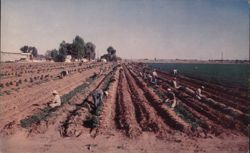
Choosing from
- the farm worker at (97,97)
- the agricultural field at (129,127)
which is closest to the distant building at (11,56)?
the agricultural field at (129,127)

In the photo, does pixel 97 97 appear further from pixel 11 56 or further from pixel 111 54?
pixel 111 54

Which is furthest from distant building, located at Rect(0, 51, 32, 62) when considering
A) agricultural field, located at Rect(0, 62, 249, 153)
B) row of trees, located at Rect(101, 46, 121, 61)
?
agricultural field, located at Rect(0, 62, 249, 153)

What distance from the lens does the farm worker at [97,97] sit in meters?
12.5

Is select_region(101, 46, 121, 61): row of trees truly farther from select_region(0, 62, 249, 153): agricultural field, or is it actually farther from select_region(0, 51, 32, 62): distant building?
select_region(0, 62, 249, 153): agricultural field

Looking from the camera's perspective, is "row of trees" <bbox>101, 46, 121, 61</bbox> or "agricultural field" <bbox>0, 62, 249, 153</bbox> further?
"row of trees" <bbox>101, 46, 121, 61</bbox>

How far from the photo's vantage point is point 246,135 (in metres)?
8.21

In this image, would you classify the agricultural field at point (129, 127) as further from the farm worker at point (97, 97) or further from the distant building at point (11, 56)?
the distant building at point (11, 56)

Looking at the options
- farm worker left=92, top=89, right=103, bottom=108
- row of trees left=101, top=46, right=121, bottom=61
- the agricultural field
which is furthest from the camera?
row of trees left=101, top=46, right=121, bottom=61

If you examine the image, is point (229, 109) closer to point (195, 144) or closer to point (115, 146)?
point (195, 144)

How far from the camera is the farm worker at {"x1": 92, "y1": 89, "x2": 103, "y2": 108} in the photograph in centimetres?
1255

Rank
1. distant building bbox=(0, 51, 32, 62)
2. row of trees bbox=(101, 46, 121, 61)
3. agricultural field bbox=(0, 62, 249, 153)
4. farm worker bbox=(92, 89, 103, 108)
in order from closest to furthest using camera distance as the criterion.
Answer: agricultural field bbox=(0, 62, 249, 153) → farm worker bbox=(92, 89, 103, 108) → distant building bbox=(0, 51, 32, 62) → row of trees bbox=(101, 46, 121, 61)

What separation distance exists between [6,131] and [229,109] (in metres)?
7.65

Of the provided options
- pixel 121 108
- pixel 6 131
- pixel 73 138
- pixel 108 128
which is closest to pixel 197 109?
pixel 121 108

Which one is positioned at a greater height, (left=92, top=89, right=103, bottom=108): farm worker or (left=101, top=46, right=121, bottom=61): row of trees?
(left=101, top=46, right=121, bottom=61): row of trees
